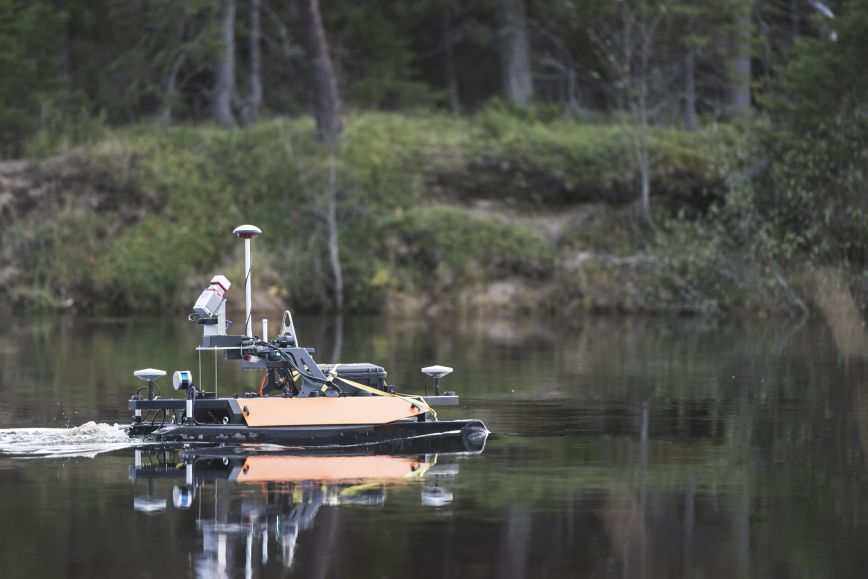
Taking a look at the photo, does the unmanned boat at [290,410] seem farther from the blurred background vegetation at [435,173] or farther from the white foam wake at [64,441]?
the blurred background vegetation at [435,173]

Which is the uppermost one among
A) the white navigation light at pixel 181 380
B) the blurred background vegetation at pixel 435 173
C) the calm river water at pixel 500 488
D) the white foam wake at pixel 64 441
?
the blurred background vegetation at pixel 435 173

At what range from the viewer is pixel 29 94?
5122 centimetres

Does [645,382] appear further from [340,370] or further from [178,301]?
[178,301]

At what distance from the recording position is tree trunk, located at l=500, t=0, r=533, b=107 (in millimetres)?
55375

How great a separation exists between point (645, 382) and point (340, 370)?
28.7 ft

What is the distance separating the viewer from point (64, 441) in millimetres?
18875

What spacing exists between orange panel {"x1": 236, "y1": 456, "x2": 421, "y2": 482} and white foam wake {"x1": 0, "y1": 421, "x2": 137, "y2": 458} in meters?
2.13

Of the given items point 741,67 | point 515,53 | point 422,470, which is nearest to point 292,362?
point 422,470

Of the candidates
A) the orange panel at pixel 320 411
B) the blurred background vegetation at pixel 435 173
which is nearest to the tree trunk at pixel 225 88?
the blurred background vegetation at pixel 435 173

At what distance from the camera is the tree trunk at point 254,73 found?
53.1m

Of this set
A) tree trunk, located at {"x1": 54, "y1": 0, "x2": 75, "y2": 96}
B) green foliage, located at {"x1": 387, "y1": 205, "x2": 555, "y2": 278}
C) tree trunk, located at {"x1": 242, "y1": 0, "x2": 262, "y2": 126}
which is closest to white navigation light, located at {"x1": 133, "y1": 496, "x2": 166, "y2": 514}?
green foliage, located at {"x1": 387, "y1": 205, "x2": 555, "y2": 278}

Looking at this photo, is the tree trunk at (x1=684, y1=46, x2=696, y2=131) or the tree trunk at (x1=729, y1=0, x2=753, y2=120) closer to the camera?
the tree trunk at (x1=729, y1=0, x2=753, y2=120)

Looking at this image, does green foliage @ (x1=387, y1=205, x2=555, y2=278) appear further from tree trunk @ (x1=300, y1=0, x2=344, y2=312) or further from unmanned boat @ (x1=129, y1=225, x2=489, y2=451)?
unmanned boat @ (x1=129, y1=225, x2=489, y2=451)

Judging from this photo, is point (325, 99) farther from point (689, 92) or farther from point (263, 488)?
point (263, 488)
